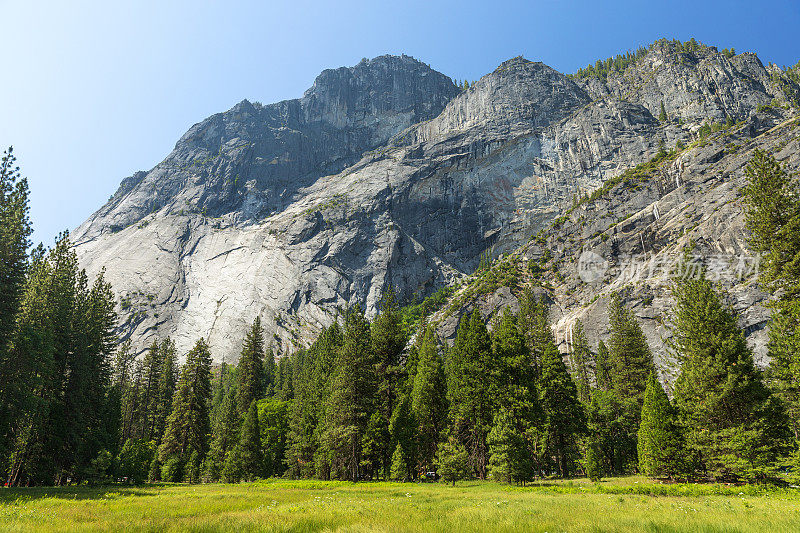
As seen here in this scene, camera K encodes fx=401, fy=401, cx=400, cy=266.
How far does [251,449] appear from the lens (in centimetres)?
4644

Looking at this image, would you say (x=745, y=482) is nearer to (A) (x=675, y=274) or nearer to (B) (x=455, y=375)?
(B) (x=455, y=375)

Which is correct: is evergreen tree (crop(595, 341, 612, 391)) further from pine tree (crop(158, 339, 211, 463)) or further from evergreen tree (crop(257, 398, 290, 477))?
pine tree (crop(158, 339, 211, 463))

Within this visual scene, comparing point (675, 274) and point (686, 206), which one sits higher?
point (686, 206)

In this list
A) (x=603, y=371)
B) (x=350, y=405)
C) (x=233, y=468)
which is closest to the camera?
(x=350, y=405)

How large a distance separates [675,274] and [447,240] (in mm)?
91572

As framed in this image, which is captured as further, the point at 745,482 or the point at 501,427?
the point at 501,427

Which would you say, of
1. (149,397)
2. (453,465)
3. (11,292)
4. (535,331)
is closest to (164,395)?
(149,397)

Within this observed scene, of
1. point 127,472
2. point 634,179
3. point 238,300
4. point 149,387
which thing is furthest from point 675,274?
point 238,300

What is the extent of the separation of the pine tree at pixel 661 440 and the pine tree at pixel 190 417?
4866 centimetres

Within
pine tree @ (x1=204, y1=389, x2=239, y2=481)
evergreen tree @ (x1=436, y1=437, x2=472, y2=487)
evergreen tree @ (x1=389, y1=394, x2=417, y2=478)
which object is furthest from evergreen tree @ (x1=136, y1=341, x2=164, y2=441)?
evergreen tree @ (x1=436, y1=437, x2=472, y2=487)

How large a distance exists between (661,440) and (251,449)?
4102cm

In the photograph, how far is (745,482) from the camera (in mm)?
25391

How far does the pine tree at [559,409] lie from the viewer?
40416 mm

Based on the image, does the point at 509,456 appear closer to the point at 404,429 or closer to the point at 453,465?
the point at 453,465
